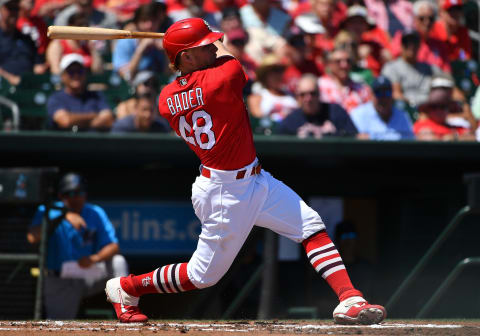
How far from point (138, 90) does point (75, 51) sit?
1.23 metres

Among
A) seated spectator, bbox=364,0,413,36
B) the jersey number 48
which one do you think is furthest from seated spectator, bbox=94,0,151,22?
the jersey number 48

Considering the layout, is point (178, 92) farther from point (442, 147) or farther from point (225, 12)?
point (225, 12)

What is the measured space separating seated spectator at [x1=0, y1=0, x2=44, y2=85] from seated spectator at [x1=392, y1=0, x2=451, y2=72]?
372 cm

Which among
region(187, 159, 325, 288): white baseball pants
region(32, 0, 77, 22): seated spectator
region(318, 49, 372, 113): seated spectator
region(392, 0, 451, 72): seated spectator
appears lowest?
region(187, 159, 325, 288): white baseball pants

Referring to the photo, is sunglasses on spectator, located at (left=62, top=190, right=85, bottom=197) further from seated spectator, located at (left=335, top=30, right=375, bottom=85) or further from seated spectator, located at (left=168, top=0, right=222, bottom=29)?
seated spectator, located at (left=335, top=30, right=375, bottom=85)

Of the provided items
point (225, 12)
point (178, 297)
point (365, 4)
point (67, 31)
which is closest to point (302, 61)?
point (225, 12)

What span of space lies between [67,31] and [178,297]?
10.1ft

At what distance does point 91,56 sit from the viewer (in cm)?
779

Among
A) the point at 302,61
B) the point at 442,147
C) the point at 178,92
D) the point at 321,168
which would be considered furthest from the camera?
the point at 302,61

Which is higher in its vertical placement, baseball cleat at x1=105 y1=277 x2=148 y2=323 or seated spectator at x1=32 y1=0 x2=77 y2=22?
seated spectator at x1=32 y1=0 x2=77 y2=22

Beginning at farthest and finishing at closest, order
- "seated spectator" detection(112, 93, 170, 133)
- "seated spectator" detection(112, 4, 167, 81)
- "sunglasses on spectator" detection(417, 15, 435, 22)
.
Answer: "sunglasses on spectator" detection(417, 15, 435, 22), "seated spectator" detection(112, 4, 167, 81), "seated spectator" detection(112, 93, 170, 133)

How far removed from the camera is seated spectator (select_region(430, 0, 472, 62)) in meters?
8.98

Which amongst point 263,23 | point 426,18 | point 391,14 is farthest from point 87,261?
point 391,14

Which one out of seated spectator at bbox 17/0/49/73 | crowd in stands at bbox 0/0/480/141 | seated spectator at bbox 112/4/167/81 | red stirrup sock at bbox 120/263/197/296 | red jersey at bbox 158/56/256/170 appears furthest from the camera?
seated spectator at bbox 17/0/49/73
